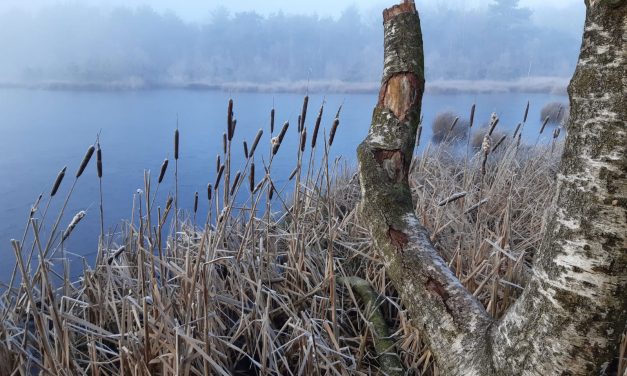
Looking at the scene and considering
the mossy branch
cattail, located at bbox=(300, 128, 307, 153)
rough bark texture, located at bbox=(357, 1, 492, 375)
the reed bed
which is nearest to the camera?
rough bark texture, located at bbox=(357, 1, 492, 375)

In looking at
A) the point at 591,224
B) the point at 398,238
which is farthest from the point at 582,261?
the point at 398,238

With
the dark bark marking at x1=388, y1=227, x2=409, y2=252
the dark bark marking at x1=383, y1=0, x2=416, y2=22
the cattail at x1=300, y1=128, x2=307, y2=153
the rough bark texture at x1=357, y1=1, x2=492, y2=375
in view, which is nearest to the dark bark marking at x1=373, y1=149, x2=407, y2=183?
the rough bark texture at x1=357, y1=1, x2=492, y2=375

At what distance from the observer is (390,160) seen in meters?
0.91

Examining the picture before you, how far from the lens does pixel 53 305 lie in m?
0.85

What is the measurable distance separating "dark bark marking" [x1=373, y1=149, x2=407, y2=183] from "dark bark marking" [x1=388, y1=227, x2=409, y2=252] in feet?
0.33

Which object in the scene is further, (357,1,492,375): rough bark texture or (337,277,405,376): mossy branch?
(337,277,405,376): mossy branch

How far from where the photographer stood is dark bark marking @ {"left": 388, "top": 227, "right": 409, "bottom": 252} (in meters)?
0.87

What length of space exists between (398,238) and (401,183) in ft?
0.36

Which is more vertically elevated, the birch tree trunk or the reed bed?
the birch tree trunk

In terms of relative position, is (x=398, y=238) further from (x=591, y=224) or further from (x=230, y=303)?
(x=230, y=303)

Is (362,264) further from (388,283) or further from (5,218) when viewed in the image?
(5,218)

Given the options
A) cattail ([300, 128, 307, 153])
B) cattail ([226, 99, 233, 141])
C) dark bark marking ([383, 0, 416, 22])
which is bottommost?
cattail ([300, 128, 307, 153])

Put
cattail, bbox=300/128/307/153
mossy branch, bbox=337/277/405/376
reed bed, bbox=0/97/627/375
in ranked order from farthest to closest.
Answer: cattail, bbox=300/128/307/153, mossy branch, bbox=337/277/405/376, reed bed, bbox=0/97/627/375

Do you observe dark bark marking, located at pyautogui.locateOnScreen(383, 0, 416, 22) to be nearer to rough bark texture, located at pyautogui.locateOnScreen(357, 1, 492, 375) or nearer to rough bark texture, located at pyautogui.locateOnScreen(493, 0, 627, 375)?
Answer: rough bark texture, located at pyautogui.locateOnScreen(357, 1, 492, 375)
